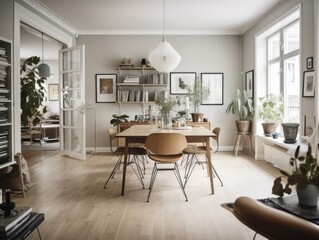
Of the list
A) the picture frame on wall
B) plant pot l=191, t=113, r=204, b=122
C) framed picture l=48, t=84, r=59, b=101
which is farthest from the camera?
framed picture l=48, t=84, r=59, b=101

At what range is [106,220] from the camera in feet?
10.4

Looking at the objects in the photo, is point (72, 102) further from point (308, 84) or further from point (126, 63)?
point (308, 84)

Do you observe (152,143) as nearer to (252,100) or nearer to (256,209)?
(256,209)

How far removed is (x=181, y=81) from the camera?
7668mm

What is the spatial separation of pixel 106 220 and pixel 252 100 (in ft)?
15.6

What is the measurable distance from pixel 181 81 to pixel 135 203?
449 centimetres

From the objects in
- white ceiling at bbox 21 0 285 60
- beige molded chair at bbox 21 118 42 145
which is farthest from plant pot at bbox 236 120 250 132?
beige molded chair at bbox 21 118 42 145

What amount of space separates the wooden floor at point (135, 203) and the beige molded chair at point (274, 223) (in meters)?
1.49

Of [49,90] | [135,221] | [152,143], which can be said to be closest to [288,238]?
[135,221]

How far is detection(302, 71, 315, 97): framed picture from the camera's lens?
4.32 meters

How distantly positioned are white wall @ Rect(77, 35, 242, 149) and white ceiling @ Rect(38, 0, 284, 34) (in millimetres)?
193

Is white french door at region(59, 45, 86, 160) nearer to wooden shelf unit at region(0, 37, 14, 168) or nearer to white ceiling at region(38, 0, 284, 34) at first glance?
white ceiling at region(38, 0, 284, 34)

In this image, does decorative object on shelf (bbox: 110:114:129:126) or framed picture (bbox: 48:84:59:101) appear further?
framed picture (bbox: 48:84:59:101)

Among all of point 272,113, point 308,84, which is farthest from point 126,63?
point 308,84
